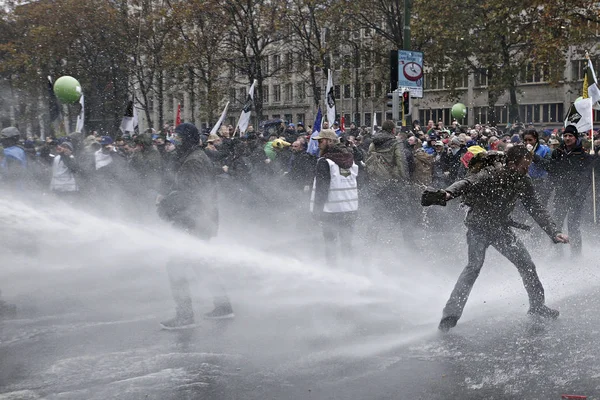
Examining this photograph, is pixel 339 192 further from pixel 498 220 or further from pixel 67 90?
pixel 67 90

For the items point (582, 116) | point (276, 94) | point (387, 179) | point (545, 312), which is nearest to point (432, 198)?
point (545, 312)

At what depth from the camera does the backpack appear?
40.1 ft

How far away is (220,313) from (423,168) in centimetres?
613

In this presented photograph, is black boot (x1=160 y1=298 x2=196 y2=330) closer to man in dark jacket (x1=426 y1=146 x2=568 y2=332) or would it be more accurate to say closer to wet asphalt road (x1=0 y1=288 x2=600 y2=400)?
wet asphalt road (x1=0 y1=288 x2=600 y2=400)

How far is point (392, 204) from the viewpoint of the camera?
1018 centimetres

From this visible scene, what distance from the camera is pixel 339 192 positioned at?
8422mm

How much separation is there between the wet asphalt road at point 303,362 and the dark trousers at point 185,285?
0.77ft

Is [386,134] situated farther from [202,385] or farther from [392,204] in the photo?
[202,385]

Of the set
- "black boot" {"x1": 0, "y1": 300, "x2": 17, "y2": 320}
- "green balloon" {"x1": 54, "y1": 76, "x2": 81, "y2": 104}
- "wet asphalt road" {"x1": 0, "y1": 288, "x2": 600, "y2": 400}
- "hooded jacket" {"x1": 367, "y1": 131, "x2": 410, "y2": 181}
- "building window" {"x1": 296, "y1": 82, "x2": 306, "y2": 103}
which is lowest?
"wet asphalt road" {"x1": 0, "y1": 288, "x2": 600, "y2": 400}

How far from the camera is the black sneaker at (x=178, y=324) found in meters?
6.69

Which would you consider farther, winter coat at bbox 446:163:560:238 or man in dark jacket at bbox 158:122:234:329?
man in dark jacket at bbox 158:122:234:329

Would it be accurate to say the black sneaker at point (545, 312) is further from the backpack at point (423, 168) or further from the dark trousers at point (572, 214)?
the backpack at point (423, 168)

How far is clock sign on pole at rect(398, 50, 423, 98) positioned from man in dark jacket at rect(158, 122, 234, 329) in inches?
400

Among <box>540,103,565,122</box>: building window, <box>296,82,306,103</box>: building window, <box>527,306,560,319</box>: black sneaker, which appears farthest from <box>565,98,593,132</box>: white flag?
<box>540,103,565,122</box>: building window
